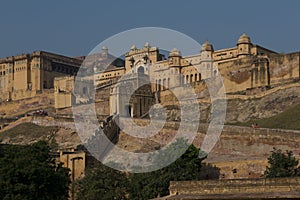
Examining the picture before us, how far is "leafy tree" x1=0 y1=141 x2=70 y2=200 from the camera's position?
32.5m

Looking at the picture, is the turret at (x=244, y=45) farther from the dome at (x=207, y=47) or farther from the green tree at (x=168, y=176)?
the green tree at (x=168, y=176)

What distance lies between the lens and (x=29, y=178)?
33.2 m

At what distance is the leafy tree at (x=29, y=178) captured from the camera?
32531mm

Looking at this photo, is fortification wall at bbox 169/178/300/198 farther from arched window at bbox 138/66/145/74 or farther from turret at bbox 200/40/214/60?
arched window at bbox 138/66/145/74

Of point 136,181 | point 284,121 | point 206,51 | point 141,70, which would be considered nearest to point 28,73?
point 141,70

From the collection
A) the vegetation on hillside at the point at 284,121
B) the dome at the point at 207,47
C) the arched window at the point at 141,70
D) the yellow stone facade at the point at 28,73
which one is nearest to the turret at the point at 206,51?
the dome at the point at 207,47

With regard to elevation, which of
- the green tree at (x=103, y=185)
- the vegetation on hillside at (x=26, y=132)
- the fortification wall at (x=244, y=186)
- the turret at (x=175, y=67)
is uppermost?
the turret at (x=175, y=67)

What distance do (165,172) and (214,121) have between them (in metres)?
22.7

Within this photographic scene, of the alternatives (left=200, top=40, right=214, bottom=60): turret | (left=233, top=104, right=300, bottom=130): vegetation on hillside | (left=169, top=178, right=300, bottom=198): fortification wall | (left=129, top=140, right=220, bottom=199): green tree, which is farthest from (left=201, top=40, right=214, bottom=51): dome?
(left=169, top=178, right=300, bottom=198): fortification wall

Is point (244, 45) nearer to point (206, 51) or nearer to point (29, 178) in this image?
point (206, 51)

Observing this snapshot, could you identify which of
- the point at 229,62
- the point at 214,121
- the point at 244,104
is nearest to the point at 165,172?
the point at 214,121

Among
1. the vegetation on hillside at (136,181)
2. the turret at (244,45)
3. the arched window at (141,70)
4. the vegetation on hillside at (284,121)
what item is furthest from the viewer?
the arched window at (141,70)

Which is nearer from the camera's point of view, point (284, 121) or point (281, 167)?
point (281, 167)

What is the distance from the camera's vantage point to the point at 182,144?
42.8 meters
